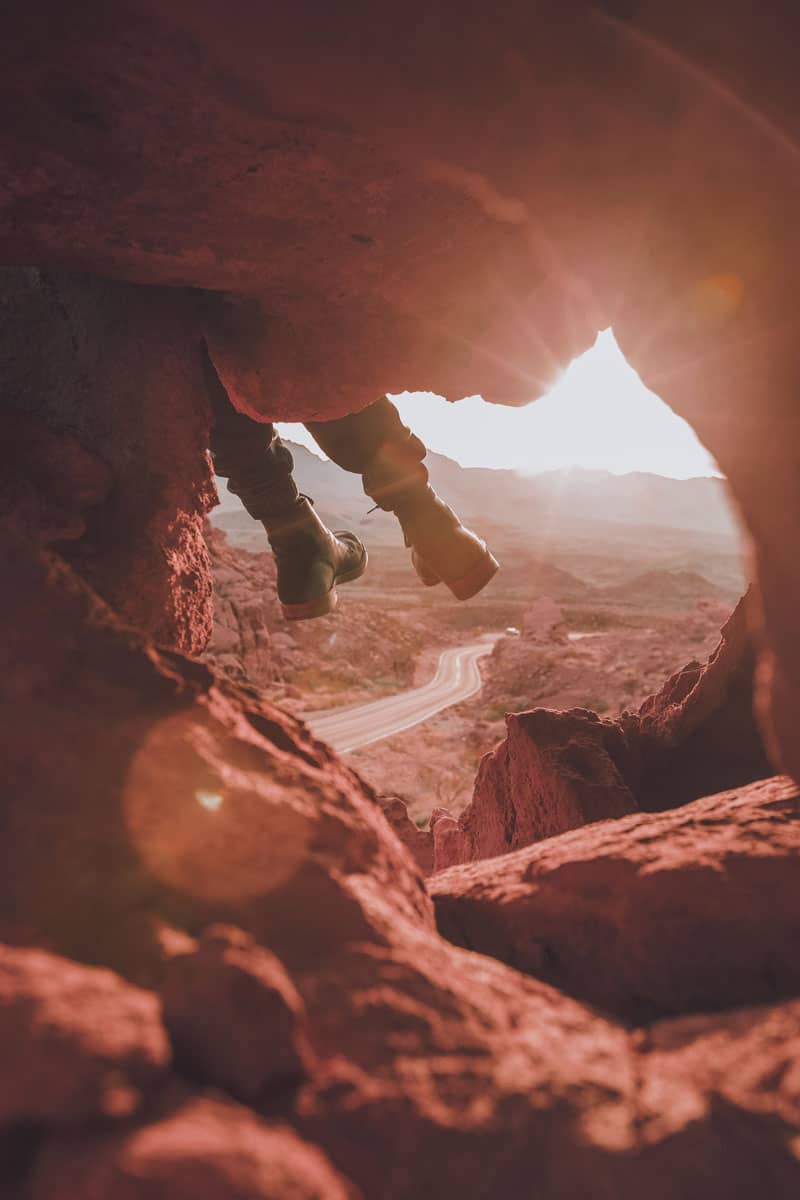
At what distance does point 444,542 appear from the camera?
3.36 m

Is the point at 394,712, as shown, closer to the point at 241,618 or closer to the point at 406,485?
the point at 241,618

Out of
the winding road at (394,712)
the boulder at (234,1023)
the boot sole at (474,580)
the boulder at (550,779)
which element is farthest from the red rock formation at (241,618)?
the boulder at (234,1023)

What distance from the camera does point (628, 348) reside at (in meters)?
1.65

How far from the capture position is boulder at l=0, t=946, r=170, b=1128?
23.3 inches

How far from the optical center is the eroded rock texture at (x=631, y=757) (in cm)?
296

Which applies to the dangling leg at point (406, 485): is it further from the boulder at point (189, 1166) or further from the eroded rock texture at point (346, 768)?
the boulder at point (189, 1166)

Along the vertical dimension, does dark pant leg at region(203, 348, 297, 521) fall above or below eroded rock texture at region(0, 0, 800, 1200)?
above

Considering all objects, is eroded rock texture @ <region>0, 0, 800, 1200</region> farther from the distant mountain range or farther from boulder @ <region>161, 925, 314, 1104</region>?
the distant mountain range

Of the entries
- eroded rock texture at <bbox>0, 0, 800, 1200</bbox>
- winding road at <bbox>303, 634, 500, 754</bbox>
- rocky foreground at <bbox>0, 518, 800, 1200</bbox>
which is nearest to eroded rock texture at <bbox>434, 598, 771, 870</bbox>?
eroded rock texture at <bbox>0, 0, 800, 1200</bbox>

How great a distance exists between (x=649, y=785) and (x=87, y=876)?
3057mm

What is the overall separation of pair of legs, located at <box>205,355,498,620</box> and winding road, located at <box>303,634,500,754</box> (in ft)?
23.4

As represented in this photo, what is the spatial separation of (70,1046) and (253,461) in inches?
121

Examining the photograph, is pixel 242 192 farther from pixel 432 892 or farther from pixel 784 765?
pixel 784 765

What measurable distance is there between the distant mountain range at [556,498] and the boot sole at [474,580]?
79352 millimetres
